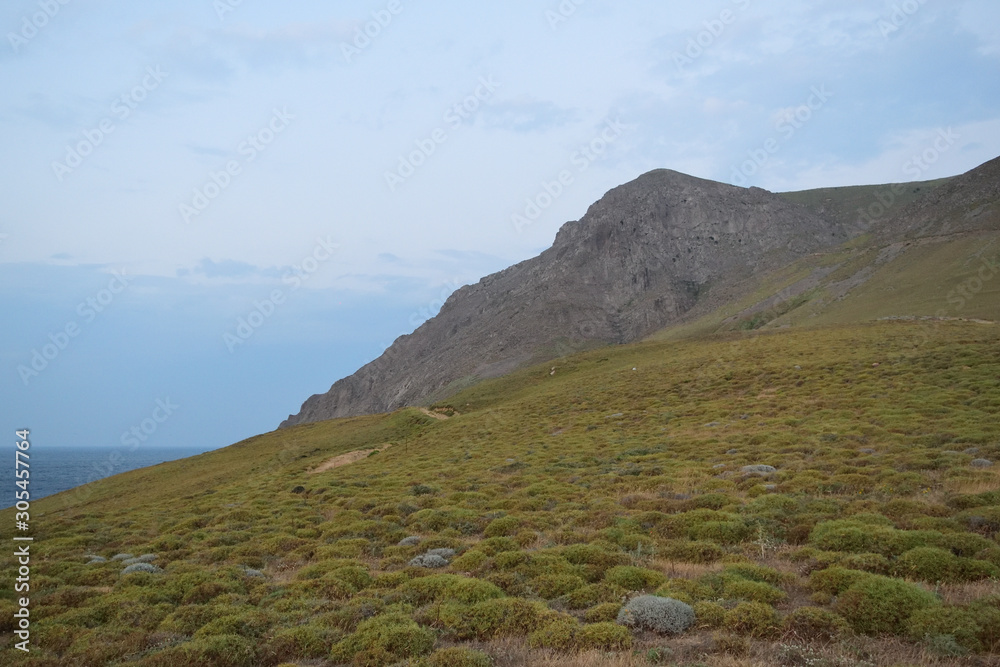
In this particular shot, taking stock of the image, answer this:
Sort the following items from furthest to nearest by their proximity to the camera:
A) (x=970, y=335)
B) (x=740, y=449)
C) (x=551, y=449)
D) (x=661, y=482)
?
(x=970, y=335), (x=551, y=449), (x=740, y=449), (x=661, y=482)

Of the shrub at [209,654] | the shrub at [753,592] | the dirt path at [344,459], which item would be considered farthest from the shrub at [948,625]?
the dirt path at [344,459]

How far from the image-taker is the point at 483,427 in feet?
161

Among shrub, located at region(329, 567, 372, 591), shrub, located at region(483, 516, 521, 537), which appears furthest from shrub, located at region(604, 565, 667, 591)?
shrub, located at region(329, 567, 372, 591)

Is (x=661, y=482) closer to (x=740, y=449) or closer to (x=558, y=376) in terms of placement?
(x=740, y=449)

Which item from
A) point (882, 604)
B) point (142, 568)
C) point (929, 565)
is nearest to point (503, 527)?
point (142, 568)

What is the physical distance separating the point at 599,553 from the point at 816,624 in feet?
18.4

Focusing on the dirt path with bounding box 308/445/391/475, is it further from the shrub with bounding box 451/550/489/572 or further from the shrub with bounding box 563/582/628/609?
the shrub with bounding box 563/582/628/609

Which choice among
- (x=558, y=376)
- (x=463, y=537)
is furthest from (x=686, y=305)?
(x=463, y=537)

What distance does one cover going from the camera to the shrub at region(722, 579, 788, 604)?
11.5 meters

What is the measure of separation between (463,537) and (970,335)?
169 ft

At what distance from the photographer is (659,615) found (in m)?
10.9

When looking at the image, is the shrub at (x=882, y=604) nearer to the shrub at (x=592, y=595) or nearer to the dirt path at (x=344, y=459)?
the shrub at (x=592, y=595)

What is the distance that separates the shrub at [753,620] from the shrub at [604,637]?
1.91m

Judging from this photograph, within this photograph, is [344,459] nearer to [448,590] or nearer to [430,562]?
[430,562]
